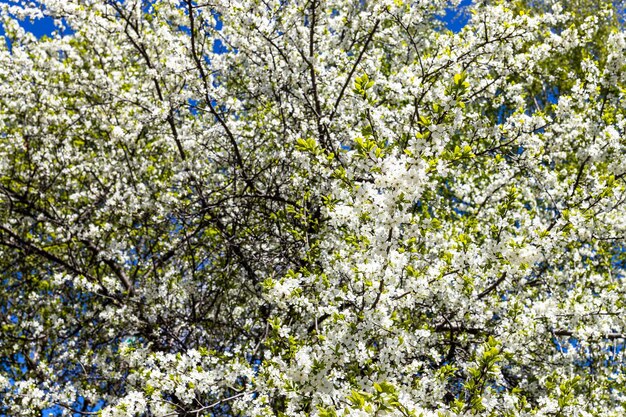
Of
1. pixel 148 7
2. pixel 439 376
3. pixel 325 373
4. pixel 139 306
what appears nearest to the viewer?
pixel 325 373

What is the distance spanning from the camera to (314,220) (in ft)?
20.3

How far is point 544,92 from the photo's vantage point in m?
15.0

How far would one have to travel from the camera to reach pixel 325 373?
4.36 metres

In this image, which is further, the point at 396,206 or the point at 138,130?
the point at 138,130

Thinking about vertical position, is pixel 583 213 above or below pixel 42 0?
below

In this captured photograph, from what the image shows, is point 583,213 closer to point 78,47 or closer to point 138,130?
point 138,130

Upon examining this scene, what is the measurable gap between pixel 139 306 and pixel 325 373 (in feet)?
11.9

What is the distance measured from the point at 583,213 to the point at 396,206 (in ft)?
7.66

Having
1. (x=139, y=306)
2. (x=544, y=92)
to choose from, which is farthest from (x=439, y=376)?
(x=544, y=92)

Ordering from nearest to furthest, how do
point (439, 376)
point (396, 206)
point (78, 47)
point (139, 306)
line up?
1. point (396, 206)
2. point (439, 376)
3. point (139, 306)
4. point (78, 47)

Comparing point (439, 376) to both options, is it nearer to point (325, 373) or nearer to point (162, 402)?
point (325, 373)

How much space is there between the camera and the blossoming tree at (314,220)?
4445mm

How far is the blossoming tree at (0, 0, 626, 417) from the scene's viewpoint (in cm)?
445

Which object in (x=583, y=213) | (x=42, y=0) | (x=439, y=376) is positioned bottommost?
(x=439, y=376)
